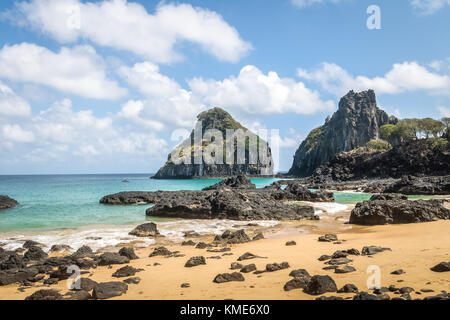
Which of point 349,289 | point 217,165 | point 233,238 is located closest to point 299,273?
point 349,289

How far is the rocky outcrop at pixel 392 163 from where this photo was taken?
79.5 m

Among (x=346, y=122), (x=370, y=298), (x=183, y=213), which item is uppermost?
(x=346, y=122)

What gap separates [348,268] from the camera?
7.62 m

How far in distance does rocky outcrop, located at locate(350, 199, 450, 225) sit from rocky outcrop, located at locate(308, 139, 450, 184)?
69928mm

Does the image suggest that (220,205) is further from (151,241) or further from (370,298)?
(370,298)

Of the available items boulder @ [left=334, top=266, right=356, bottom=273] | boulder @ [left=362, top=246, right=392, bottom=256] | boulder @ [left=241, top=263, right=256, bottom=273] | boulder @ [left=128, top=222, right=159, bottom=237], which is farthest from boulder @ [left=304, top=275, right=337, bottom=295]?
boulder @ [left=128, top=222, right=159, bottom=237]

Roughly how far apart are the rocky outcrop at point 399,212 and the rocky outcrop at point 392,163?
229 feet

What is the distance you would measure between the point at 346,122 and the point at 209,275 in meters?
151

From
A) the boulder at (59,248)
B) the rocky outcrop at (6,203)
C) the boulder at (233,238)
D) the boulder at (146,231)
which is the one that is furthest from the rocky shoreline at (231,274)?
the rocky outcrop at (6,203)

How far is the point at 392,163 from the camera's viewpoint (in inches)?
3474

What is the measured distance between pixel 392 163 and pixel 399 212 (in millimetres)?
80868
